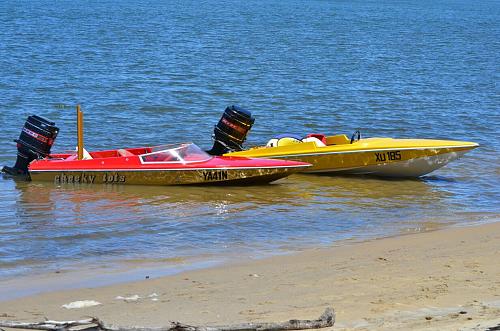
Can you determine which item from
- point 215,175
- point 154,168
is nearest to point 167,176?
point 154,168

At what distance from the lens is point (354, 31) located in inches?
2474

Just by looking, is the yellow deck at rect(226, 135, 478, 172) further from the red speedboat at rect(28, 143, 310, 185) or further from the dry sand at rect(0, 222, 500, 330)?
the dry sand at rect(0, 222, 500, 330)

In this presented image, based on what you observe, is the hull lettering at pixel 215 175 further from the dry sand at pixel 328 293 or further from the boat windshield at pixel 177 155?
the dry sand at pixel 328 293

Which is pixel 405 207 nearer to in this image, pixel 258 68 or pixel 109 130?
pixel 109 130

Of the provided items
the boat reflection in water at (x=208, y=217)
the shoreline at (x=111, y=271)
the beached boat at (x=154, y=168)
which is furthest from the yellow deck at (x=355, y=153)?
the shoreline at (x=111, y=271)

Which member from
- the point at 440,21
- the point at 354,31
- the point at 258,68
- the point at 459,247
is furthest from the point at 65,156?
the point at 440,21

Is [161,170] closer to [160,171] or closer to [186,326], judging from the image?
[160,171]

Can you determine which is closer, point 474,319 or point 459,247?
point 474,319

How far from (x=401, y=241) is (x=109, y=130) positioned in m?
11.9

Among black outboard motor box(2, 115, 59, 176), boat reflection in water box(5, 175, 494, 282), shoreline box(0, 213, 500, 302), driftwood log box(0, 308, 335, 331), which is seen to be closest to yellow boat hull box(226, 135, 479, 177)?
boat reflection in water box(5, 175, 494, 282)

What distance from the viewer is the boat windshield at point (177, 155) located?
16781 millimetres

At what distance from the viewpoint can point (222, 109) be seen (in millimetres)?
27109

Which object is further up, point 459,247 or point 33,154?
point 33,154

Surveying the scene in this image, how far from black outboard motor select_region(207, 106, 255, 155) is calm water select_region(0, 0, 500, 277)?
1376 mm
